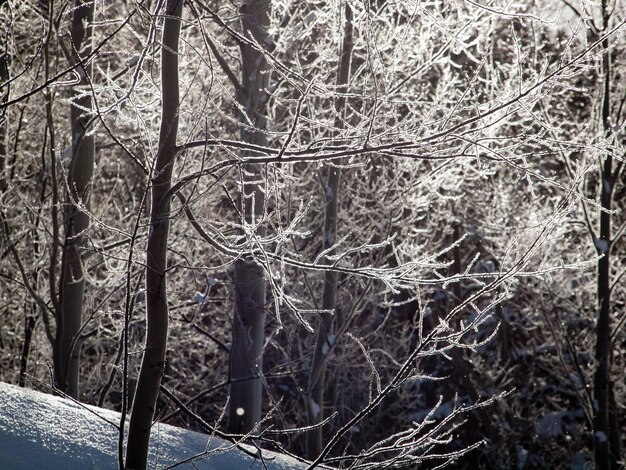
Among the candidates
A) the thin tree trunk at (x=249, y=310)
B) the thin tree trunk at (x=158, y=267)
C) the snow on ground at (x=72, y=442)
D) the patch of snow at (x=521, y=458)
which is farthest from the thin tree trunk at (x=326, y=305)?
the patch of snow at (x=521, y=458)

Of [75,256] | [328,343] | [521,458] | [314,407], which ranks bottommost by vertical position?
[521,458]

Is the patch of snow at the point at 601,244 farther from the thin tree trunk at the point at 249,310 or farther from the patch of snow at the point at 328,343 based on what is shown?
the thin tree trunk at the point at 249,310

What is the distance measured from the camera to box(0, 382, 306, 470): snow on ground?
2486mm

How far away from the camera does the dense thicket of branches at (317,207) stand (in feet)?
8.61

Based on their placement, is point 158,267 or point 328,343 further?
point 328,343

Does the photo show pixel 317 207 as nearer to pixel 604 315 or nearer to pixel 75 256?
pixel 604 315

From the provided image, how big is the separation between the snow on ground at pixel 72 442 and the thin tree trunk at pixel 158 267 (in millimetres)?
121

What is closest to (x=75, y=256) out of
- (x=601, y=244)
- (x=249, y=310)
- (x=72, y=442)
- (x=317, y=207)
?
(x=249, y=310)

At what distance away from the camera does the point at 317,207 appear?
9.65 meters

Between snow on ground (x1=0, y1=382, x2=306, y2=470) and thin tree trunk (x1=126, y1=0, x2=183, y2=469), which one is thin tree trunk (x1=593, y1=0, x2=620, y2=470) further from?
thin tree trunk (x1=126, y1=0, x2=183, y2=469)

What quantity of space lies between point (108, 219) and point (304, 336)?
5.31 m

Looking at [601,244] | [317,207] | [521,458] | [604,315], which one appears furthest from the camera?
[521,458]

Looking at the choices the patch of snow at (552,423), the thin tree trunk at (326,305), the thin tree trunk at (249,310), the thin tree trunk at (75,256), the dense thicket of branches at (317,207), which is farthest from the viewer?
the patch of snow at (552,423)

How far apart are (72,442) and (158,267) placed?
72 cm
